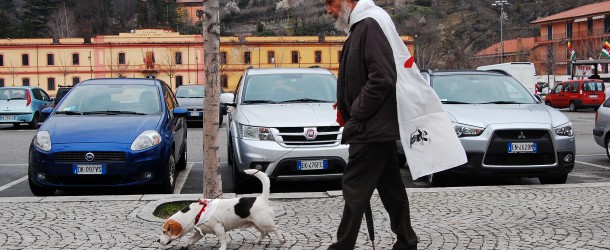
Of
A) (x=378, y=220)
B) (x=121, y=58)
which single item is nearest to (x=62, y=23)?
(x=121, y=58)

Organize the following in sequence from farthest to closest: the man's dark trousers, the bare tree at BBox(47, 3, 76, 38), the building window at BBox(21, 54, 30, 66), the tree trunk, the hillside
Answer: the hillside
the bare tree at BBox(47, 3, 76, 38)
the building window at BBox(21, 54, 30, 66)
the tree trunk
the man's dark trousers

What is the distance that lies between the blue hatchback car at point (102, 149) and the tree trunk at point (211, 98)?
1.68m

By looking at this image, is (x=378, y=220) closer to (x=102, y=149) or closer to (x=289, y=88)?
(x=102, y=149)

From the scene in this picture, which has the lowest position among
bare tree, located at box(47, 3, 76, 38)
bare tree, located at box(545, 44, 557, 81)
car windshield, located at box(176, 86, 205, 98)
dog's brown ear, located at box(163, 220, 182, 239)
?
dog's brown ear, located at box(163, 220, 182, 239)

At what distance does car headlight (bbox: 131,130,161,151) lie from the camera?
331 inches

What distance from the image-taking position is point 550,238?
582 centimetres

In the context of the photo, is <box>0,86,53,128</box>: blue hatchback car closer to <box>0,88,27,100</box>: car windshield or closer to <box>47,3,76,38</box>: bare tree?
<box>0,88,27,100</box>: car windshield

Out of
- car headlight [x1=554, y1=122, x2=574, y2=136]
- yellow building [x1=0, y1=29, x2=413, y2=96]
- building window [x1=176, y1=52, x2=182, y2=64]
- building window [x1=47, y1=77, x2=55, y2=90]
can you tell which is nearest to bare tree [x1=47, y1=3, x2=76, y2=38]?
yellow building [x1=0, y1=29, x2=413, y2=96]

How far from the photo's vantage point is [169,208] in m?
7.24

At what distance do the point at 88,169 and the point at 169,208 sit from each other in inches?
60.5

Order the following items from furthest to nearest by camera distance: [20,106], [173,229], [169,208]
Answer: [20,106]
[169,208]
[173,229]

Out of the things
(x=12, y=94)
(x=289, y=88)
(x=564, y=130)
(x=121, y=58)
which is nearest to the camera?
(x=564, y=130)

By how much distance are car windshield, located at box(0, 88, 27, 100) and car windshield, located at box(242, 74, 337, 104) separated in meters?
16.6

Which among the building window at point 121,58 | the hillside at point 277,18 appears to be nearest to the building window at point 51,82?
the building window at point 121,58
